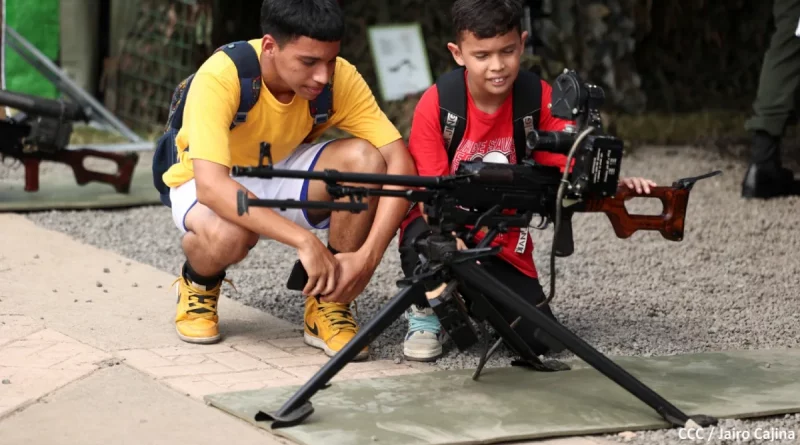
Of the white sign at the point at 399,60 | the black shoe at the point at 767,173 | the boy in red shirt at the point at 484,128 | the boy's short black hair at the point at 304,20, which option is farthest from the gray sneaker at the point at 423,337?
the white sign at the point at 399,60

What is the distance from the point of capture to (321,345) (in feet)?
13.3

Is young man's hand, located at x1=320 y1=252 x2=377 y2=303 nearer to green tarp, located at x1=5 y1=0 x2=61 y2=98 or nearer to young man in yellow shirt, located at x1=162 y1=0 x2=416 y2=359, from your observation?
young man in yellow shirt, located at x1=162 y1=0 x2=416 y2=359

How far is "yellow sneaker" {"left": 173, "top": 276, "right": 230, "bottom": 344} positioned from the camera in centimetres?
408

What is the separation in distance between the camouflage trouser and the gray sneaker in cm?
333

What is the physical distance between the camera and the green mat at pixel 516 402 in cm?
324

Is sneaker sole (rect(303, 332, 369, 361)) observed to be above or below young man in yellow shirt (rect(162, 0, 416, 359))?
below

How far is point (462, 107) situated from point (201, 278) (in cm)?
104

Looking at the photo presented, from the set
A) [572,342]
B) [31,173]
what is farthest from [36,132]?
[572,342]

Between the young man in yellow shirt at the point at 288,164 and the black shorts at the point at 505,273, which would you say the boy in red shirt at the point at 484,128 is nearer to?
the black shorts at the point at 505,273

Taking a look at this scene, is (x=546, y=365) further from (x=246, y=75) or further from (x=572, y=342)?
(x=246, y=75)

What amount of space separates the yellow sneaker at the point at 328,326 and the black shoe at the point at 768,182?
3.42 m

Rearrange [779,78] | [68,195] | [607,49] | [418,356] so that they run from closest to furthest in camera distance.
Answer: [418,356] < [68,195] < [779,78] < [607,49]

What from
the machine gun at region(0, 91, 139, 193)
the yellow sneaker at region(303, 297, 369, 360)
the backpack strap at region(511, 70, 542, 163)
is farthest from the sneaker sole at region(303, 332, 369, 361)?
the machine gun at region(0, 91, 139, 193)

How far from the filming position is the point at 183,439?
3.17 meters
